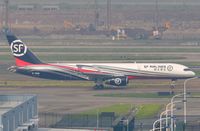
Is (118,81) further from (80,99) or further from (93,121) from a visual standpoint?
(93,121)

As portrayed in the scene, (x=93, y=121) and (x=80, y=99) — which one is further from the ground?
(x=93, y=121)

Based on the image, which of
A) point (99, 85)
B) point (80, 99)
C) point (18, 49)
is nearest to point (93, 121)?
point (80, 99)

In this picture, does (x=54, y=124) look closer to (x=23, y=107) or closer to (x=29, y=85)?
(x=23, y=107)

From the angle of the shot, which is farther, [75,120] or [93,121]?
[75,120]

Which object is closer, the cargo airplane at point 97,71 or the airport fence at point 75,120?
the airport fence at point 75,120

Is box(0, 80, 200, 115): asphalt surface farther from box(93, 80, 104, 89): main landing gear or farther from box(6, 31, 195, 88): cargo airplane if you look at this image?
box(6, 31, 195, 88): cargo airplane

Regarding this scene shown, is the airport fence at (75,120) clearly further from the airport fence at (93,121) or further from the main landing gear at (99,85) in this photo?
the main landing gear at (99,85)

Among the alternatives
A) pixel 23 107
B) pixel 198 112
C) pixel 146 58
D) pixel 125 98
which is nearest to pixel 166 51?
pixel 146 58

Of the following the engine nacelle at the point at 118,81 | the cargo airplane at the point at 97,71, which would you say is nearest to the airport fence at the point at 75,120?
the engine nacelle at the point at 118,81

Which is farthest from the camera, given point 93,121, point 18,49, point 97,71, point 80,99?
point 18,49

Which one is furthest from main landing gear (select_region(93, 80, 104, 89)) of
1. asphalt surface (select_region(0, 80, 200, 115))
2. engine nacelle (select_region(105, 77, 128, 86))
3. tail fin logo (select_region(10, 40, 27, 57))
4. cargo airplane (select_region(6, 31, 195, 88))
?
tail fin logo (select_region(10, 40, 27, 57))

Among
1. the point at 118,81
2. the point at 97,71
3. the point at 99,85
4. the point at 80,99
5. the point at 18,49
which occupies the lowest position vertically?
the point at 99,85

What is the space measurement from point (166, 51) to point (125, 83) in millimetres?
59561

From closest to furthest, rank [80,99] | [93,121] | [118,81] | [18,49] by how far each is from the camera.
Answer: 1. [93,121]
2. [80,99]
3. [118,81]
4. [18,49]
